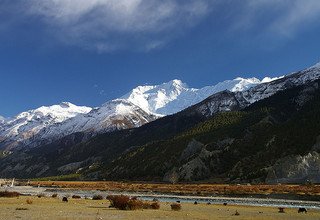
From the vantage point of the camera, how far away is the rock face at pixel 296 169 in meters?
140

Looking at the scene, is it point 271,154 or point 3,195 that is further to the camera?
point 271,154

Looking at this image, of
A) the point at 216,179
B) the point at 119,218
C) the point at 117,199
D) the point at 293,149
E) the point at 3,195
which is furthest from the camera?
the point at 216,179

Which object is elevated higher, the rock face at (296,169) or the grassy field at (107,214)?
the rock face at (296,169)

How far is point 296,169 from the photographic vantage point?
14600 cm

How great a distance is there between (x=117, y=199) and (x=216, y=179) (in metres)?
138

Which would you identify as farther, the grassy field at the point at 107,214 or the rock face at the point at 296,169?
the rock face at the point at 296,169

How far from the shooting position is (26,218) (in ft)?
102

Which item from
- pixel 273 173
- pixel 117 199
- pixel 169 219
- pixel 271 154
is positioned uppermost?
pixel 271 154

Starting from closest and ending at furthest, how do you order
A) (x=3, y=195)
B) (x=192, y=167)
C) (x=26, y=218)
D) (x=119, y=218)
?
1. (x=26, y=218)
2. (x=119, y=218)
3. (x=3, y=195)
4. (x=192, y=167)

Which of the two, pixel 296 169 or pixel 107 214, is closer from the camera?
pixel 107 214

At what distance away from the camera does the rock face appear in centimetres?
13988

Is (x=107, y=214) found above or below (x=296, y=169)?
below

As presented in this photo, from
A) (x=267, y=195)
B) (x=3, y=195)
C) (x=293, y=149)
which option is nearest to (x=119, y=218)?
(x=3, y=195)

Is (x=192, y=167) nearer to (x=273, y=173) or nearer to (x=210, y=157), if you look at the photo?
(x=210, y=157)
